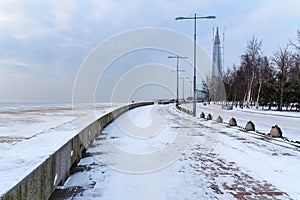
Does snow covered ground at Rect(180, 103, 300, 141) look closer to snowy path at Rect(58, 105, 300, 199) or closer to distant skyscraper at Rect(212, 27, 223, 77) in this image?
snowy path at Rect(58, 105, 300, 199)

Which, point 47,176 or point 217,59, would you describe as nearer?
point 47,176

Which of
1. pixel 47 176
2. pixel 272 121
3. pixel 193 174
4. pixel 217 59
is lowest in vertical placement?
pixel 272 121

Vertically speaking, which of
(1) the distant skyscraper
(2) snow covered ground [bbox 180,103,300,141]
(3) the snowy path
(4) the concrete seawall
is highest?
(1) the distant skyscraper

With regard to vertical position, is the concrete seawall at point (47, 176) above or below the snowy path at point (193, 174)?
above

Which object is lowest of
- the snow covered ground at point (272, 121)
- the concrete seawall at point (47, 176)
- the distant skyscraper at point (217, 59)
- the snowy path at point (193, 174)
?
the snow covered ground at point (272, 121)

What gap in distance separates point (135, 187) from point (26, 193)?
283 centimetres

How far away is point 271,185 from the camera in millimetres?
6414

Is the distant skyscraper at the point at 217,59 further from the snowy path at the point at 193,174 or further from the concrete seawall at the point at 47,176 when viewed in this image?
the concrete seawall at the point at 47,176

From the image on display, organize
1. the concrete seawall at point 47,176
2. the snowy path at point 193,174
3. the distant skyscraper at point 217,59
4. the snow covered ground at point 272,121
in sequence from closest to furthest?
the concrete seawall at point 47,176 → the snowy path at point 193,174 → the snow covered ground at point 272,121 → the distant skyscraper at point 217,59

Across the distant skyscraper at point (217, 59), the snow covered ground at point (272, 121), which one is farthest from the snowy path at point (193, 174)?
the distant skyscraper at point (217, 59)

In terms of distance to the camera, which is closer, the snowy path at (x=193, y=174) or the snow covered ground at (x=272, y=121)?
the snowy path at (x=193, y=174)

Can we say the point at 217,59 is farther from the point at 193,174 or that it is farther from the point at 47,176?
the point at 47,176

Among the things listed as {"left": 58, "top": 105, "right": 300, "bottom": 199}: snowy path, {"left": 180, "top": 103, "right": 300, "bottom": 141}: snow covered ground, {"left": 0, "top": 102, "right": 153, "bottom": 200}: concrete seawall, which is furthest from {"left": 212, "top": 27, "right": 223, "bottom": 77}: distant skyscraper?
{"left": 0, "top": 102, "right": 153, "bottom": 200}: concrete seawall

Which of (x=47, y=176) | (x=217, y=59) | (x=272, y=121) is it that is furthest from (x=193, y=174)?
(x=217, y=59)
